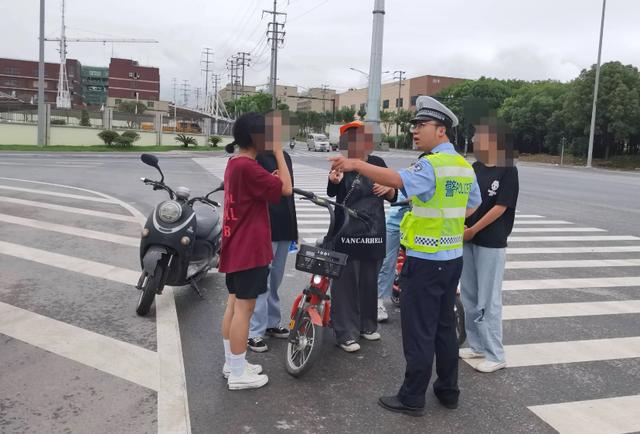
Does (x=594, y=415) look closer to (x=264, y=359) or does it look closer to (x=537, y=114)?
(x=264, y=359)

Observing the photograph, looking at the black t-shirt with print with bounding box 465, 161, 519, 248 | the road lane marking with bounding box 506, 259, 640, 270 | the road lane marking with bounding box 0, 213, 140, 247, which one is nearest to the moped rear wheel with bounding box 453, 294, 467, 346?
the black t-shirt with print with bounding box 465, 161, 519, 248

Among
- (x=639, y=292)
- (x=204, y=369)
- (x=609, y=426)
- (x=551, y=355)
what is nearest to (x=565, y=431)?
(x=609, y=426)

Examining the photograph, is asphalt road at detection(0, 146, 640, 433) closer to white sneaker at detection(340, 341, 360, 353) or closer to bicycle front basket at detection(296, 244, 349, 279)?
white sneaker at detection(340, 341, 360, 353)

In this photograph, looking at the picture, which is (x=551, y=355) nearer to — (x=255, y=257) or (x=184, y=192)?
(x=255, y=257)

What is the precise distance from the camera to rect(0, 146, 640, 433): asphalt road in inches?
134

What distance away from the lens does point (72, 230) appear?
8.71m

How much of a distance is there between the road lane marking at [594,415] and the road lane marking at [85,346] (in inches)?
100

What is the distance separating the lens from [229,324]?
3.77 metres

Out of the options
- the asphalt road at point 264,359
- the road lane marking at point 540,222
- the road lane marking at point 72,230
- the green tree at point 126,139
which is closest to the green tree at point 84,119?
the green tree at point 126,139

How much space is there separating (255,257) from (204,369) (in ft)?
3.36

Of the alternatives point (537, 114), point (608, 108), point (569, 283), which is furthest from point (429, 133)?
point (537, 114)

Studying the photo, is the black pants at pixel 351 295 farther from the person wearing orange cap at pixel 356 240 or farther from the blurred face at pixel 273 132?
the blurred face at pixel 273 132

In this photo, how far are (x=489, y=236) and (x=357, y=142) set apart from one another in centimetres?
122

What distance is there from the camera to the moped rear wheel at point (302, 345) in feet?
12.7
